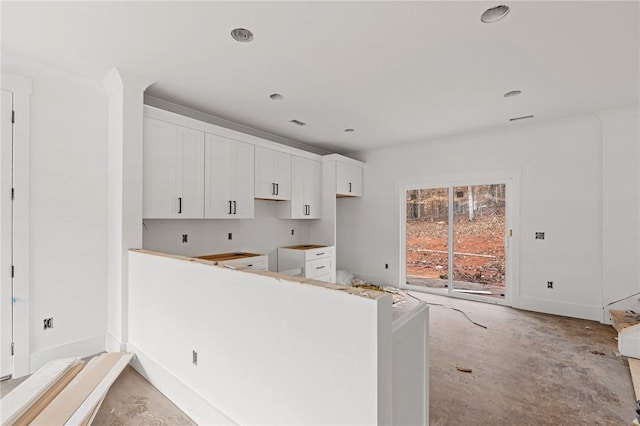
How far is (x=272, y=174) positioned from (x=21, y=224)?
2.61 meters

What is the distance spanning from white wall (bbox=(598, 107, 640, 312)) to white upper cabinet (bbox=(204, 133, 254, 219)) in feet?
14.8

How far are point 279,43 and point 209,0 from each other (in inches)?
22.6

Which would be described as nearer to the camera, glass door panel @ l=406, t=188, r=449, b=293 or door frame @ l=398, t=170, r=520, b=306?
door frame @ l=398, t=170, r=520, b=306

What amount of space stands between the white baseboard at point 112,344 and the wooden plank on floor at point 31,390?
264mm

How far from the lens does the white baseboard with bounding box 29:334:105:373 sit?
8.07 ft

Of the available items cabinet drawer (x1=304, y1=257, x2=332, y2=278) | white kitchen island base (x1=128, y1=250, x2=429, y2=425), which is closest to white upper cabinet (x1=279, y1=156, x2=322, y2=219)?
cabinet drawer (x1=304, y1=257, x2=332, y2=278)

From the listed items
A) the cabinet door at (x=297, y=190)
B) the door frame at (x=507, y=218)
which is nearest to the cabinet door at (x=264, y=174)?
the cabinet door at (x=297, y=190)

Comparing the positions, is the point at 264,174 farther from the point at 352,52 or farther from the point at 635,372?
the point at 635,372

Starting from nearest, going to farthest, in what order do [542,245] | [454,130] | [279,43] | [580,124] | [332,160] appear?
[279,43], [580,124], [542,245], [454,130], [332,160]

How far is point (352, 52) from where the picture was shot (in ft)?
7.61

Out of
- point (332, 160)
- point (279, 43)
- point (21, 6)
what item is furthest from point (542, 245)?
point (21, 6)

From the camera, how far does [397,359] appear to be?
125cm

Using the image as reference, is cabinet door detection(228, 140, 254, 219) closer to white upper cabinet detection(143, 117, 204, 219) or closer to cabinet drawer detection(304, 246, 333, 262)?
white upper cabinet detection(143, 117, 204, 219)

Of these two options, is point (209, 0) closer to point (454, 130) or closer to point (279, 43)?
point (279, 43)
